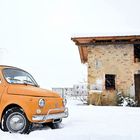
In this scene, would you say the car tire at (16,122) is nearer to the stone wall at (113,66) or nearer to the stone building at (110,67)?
the stone building at (110,67)

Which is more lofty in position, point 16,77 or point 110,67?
point 110,67

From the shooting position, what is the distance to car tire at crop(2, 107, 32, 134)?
6.96 m

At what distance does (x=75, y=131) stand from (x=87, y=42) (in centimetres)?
1375

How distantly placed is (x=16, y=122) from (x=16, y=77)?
4.63ft

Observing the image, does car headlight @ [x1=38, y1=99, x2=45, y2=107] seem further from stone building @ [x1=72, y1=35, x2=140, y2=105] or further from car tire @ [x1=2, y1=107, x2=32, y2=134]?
stone building @ [x1=72, y1=35, x2=140, y2=105]

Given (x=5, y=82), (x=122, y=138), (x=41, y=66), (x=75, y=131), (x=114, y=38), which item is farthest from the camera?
(x=41, y=66)

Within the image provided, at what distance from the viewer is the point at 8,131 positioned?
277 inches

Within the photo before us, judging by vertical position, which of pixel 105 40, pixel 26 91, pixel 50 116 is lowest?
pixel 50 116

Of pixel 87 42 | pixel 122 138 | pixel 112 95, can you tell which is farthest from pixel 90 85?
pixel 122 138

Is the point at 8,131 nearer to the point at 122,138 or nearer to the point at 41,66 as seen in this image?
the point at 122,138

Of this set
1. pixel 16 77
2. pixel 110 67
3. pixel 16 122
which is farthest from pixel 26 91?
pixel 110 67

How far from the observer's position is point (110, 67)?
65.9 feet

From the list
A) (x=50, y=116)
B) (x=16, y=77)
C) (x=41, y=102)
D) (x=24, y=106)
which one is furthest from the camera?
(x=16, y=77)

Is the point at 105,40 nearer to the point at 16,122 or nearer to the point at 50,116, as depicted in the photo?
the point at 50,116
